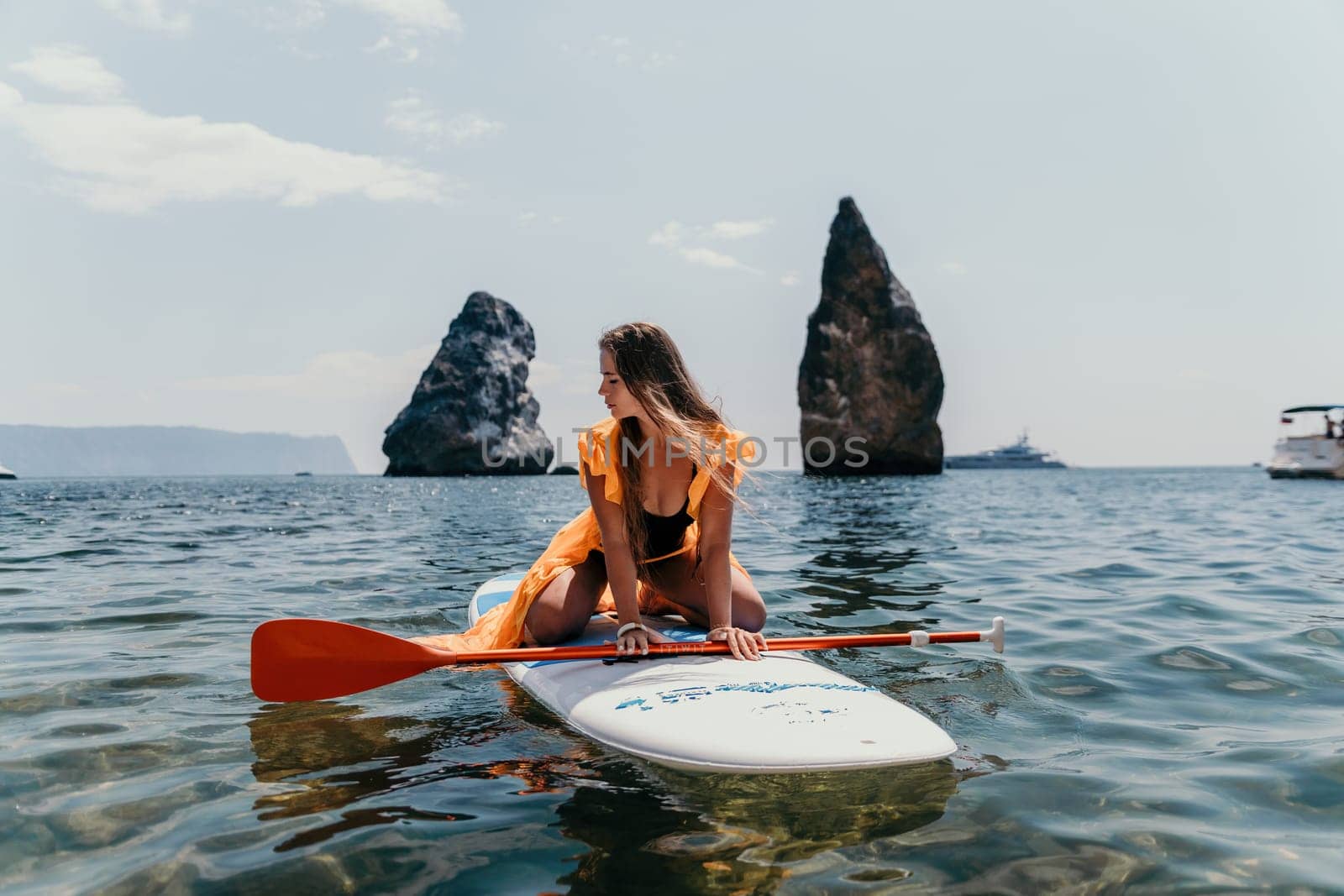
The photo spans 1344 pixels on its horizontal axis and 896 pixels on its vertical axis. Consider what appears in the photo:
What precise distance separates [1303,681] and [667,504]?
12.1ft

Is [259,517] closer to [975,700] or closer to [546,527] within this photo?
[546,527]

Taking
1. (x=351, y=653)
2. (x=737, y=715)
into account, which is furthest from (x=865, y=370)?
(x=737, y=715)

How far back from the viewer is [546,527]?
57.9 feet

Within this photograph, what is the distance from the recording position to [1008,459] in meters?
102

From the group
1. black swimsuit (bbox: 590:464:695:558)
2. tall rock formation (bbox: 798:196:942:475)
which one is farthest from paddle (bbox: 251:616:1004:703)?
tall rock formation (bbox: 798:196:942:475)

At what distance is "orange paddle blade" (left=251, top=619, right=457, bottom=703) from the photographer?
4.07m

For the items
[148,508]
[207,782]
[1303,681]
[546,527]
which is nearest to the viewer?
[207,782]

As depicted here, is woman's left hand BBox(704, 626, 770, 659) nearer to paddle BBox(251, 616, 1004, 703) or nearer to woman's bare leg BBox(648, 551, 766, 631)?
paddle BBox(251, 616, 1004, 703)

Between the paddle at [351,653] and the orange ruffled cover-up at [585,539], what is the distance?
20.0 inches

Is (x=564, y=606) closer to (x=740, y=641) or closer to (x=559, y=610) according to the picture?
(x=559, y=610)

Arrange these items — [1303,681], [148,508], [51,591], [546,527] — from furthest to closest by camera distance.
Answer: [148,508] < [546,527] < [51,591] < [1303,681]

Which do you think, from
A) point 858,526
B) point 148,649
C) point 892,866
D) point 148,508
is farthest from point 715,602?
point 148,508

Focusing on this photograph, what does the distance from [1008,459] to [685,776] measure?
349 ft

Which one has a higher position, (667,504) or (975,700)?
(667,504)
